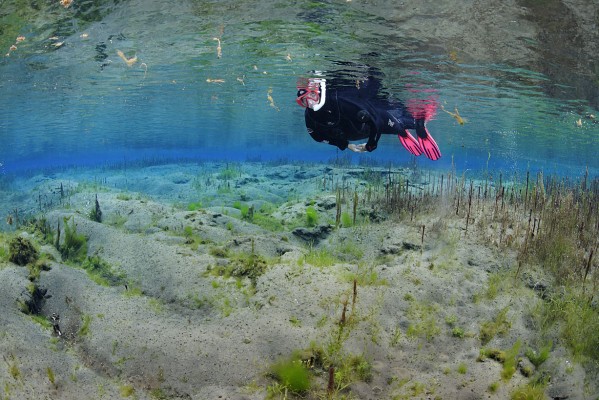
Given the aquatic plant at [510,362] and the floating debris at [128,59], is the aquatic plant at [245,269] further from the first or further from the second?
the floating debris at [128,59]

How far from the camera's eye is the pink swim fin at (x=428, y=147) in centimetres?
1077

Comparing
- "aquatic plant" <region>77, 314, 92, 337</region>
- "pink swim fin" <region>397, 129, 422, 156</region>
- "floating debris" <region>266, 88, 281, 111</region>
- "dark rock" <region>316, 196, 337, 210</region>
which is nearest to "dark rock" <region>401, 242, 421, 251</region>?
"pink swim fin" <region>397, 129, 422, 156</region>

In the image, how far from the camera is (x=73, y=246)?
854cm

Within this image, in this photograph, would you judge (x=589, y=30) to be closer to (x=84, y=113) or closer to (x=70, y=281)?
(x=70, y=281)

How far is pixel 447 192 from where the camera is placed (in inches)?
451

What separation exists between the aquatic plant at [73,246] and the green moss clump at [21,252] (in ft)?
4.00

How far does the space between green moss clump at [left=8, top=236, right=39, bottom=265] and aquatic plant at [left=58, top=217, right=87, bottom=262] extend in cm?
122

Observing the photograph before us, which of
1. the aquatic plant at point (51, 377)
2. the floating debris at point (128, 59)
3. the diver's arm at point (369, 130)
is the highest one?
the floating debris at point (128, 59)

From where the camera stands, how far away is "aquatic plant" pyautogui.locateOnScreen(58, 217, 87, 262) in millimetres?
8289

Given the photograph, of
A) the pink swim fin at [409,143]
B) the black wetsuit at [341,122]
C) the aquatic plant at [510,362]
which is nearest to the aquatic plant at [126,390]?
the aquatic plant at [510,362]

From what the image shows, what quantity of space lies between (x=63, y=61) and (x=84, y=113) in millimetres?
17859

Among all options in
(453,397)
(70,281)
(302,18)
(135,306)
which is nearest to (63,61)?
(302,18)

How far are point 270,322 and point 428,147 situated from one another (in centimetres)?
796

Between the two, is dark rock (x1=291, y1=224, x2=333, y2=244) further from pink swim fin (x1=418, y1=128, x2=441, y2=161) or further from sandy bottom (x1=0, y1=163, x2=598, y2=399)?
pink swim fin (x1=418, y1=128, x2=441, y2=161)
